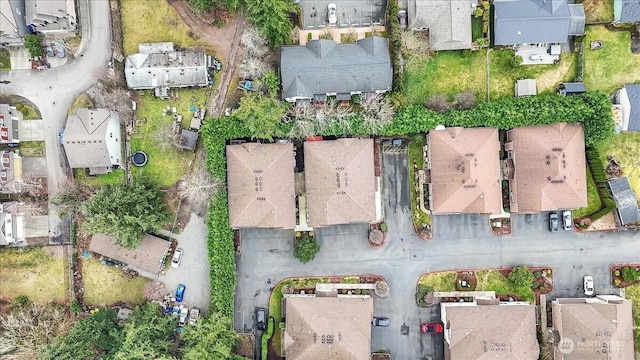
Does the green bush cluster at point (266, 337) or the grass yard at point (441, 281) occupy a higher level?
the grass yard at point (441, 281)

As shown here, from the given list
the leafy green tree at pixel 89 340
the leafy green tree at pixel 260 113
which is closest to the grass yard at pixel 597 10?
the leafy green tree at pixel 260 113

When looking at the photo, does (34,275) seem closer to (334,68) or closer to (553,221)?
(334,68)

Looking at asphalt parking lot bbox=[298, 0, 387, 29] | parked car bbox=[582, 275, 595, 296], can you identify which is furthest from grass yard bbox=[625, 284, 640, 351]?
asphalt parking lot bbox=[298, 0, 387, 29]

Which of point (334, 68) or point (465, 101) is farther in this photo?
point (465, 101)

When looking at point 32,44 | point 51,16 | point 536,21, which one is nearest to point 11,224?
point 32,44

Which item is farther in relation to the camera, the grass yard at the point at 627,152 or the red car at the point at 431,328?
the red car at the point at 431,328

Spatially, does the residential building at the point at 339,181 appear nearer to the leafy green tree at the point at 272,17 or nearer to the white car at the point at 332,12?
the leafy green tree at the point at 272,17
